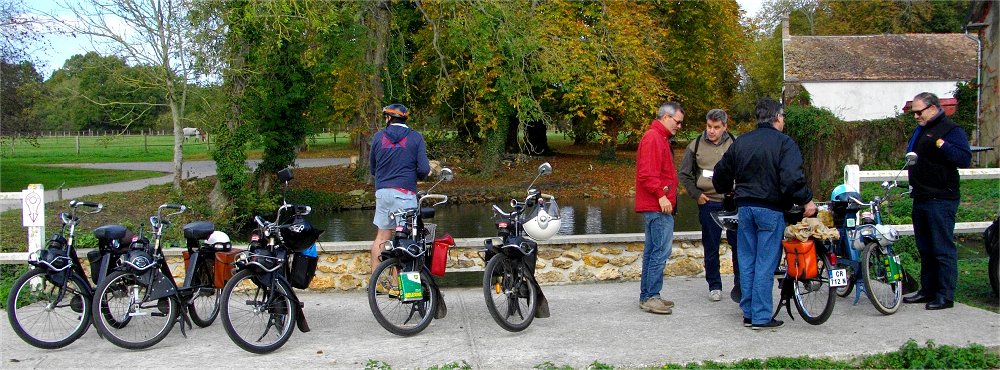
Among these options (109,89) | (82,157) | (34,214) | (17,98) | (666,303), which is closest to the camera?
(666,303)

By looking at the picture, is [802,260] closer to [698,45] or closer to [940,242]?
[940,242]

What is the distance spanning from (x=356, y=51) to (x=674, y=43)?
14.0 metres

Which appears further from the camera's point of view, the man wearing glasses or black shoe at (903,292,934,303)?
black shoe at (903,292,934,303)

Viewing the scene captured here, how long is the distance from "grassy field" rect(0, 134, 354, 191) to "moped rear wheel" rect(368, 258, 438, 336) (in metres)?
15.9

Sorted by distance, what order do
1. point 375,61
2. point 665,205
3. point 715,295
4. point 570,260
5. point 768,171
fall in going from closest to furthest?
point 768,171 < point 665,205 < point 715,295 < point 570,260 < point 375,61

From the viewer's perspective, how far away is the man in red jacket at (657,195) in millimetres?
7102

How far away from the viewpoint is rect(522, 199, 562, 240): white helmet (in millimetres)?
6914

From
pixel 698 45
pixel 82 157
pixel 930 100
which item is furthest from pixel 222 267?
pixel 82 157

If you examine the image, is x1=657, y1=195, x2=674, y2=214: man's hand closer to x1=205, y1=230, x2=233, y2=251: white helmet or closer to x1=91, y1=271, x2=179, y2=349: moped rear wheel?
x1=205, y1=230, x2=233, y2=251: white helmet

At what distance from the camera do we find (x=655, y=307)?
729 cm

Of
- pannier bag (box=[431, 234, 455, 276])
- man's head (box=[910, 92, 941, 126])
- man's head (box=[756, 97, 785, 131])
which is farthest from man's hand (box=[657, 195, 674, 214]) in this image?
man's head (box=[910, 92, 941, 126])

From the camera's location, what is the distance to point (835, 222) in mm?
7410

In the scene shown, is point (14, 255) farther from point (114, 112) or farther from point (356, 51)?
point (356, 51)

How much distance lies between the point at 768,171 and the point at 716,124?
115cm
